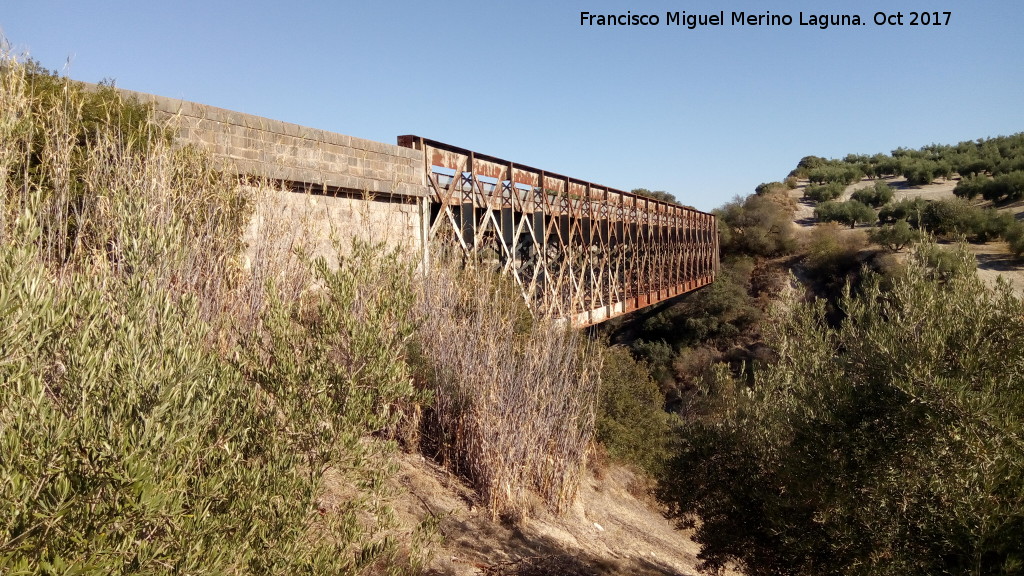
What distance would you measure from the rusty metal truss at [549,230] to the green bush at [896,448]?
2.72 metres

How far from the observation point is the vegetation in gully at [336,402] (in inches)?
76.9

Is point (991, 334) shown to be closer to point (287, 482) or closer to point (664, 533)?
point (287, 482)

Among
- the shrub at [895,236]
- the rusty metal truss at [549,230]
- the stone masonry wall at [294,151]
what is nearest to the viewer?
the stone masonry wall at [294,151]

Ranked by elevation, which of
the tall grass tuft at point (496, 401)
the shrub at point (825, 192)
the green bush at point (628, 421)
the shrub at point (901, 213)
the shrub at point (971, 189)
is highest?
the shrub at point (825, 192)

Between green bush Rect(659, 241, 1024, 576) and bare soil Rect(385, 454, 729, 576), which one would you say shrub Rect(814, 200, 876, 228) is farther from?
green bush Rect(659, 241, 1024, 576)

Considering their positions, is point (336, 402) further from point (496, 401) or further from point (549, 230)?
point (549, 230)

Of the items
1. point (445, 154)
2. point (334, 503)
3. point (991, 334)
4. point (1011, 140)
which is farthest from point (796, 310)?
point (1011, 140)

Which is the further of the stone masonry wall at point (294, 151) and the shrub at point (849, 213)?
the shrub at point (849, 213)

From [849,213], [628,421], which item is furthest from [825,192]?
[628,421]

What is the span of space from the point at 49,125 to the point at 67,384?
3907 mm

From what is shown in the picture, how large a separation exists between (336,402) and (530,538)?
3.41 m

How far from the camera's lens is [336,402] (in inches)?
122

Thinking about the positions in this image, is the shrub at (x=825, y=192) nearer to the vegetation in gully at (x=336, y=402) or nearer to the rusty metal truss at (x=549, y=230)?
the rusty metal truss at (x=549, y=230)

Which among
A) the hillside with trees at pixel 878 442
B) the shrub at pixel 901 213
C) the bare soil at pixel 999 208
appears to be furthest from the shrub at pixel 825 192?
the hillside with trees at pixel 878 442
